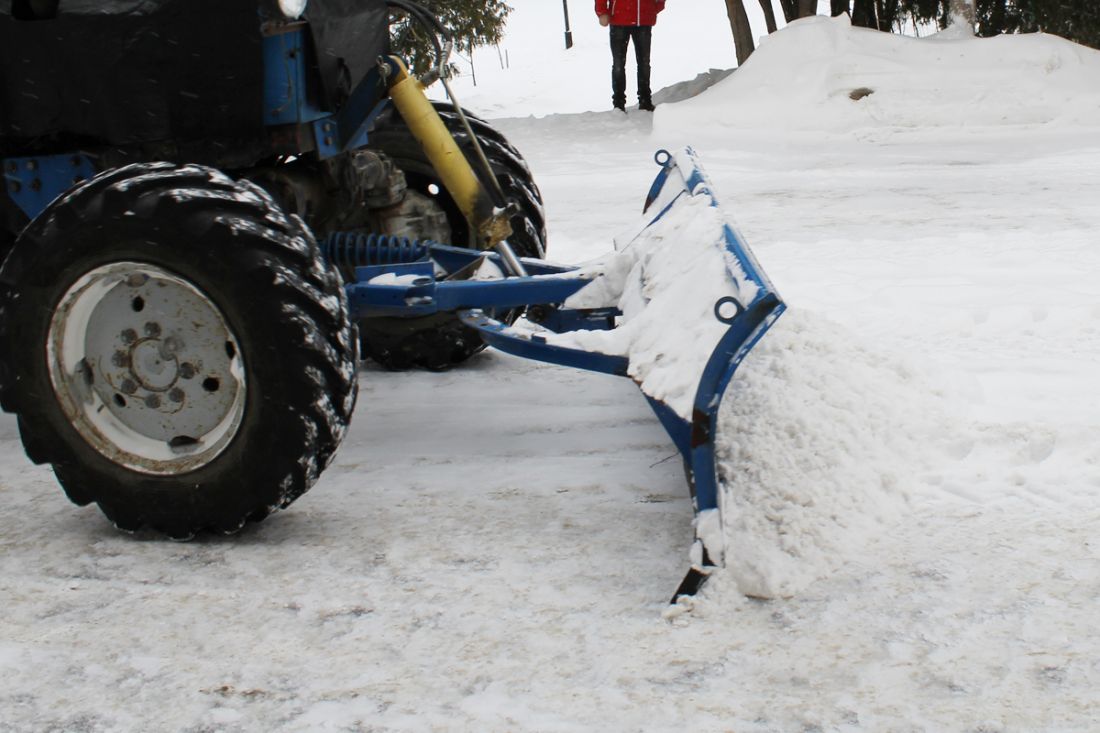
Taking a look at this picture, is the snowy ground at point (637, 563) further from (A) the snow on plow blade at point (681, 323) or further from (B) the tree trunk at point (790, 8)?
(B) the tree trunk at point (790, 8)

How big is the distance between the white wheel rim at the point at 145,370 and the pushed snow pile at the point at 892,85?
9.26 metres

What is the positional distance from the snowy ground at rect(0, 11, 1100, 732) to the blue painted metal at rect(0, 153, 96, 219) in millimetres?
799

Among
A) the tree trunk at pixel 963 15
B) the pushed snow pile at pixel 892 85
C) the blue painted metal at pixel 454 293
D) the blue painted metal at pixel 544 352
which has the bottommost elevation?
the pushed snow pile at pixel 892 85

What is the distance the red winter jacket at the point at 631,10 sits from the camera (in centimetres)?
1313

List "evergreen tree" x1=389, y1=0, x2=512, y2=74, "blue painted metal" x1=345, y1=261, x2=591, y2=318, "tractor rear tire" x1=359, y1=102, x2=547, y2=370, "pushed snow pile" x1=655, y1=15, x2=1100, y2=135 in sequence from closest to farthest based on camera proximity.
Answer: "blue painted metal" x1=345, y1=261, x2=591, y2=318, "tractor rear tire" x1=359, y1=102, x2=547, y2=370, "pushed snow pile" x1=655, y1=15, x2=1100, y2=135, "evergreen tree" x1=389, y1=0, x2=512, y2=74

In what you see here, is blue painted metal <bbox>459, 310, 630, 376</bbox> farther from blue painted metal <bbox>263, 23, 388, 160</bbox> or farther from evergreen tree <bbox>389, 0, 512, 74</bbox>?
evergreen tree <bbox>389, 0, 512, 74</bbox>

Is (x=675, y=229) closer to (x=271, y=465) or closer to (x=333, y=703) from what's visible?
(x=271, y=465)

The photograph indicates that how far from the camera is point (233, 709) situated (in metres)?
2.46

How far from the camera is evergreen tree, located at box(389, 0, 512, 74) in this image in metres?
14.6

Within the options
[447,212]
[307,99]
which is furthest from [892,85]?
[307,99]

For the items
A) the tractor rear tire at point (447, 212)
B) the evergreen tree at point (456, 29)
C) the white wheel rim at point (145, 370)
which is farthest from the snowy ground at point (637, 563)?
the evergreen tree at point (456, 29)

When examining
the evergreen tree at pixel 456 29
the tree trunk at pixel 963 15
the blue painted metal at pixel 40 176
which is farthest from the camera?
the evergreen tree at pixel 456 29

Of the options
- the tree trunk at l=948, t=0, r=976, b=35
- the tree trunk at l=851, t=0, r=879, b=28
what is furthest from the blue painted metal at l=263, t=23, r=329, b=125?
the tree trunk at l=851, t=0, r=879, b=28

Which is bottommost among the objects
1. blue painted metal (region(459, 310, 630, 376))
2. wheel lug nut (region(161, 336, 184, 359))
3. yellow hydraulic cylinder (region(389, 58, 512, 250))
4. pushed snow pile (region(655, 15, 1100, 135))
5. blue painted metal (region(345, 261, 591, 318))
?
pushed snow pile (region(655, 15, 1100, 135))
